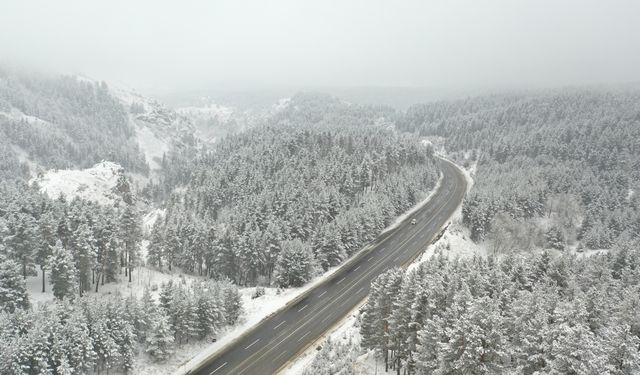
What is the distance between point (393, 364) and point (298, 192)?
78.8m

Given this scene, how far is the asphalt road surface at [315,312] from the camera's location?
5462 centimetres

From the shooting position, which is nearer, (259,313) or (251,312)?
(259,313)

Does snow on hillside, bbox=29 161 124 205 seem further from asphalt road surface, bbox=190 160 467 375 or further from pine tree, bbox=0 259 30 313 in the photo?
asphalt road surface, bbox=190 160 467 375

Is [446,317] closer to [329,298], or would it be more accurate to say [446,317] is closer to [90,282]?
[329,298]

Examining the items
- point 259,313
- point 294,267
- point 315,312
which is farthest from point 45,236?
point 315,312

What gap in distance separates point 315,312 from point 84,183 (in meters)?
143

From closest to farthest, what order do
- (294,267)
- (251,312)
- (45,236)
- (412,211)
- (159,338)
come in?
1. (159,338)
2. (45,236)
3. (251,312)
4. (294,267)
5. (412,211)

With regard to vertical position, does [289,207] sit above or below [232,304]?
above

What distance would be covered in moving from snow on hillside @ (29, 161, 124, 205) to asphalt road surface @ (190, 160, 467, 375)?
109037mm

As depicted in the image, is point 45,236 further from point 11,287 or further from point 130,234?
point 11,287

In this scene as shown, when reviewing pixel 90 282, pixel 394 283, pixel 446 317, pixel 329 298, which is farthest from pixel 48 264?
pixel 446 317

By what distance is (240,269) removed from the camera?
8812cm

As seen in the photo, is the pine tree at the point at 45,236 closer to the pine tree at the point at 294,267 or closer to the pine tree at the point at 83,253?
the pine tree at the point at 83,253

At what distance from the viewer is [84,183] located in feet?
550
